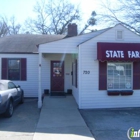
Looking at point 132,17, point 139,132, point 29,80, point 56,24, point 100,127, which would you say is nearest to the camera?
point 139,132

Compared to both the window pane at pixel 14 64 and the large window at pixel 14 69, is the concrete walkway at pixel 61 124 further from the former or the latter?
the window pane at pixel 14 64

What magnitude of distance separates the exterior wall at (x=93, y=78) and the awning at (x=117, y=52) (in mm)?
437

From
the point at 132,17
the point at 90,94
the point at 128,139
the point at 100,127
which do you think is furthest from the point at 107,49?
the point at 132,17

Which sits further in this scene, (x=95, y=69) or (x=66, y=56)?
(x=66, y=56)

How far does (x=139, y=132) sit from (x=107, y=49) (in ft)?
14.8

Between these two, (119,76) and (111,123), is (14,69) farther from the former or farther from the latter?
(111,123)

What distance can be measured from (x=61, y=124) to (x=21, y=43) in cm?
939

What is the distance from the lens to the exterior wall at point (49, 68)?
13.1m

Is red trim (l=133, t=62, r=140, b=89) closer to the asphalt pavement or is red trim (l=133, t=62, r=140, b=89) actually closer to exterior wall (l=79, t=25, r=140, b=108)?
exterior wall (l=79, t=25, r=140, b=108)

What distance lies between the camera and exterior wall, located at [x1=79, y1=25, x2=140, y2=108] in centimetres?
956

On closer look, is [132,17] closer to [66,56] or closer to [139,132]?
[66,56]

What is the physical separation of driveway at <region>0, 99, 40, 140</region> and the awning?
A: 430 cm

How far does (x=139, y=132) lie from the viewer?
5930 mm

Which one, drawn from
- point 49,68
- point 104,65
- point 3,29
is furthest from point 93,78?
point 3,29
